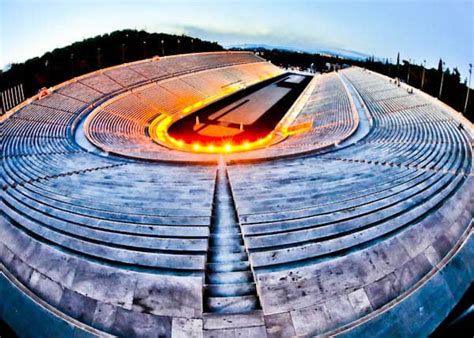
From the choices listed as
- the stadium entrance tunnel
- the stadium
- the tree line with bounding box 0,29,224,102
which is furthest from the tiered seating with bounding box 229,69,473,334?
the tree line with bounding box 0,29,224,102

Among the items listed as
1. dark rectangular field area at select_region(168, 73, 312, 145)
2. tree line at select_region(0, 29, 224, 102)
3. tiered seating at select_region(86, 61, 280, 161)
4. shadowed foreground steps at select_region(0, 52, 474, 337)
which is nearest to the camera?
shadowed foreground steps at select_region(0, 52, 474, 337)

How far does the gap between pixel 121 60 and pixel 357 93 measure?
2577 centimetres

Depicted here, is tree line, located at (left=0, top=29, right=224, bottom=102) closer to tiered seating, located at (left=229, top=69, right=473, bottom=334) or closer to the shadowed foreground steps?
the shadowed foreground steps

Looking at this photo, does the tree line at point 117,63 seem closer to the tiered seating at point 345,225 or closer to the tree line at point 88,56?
the tree line at point 88,56

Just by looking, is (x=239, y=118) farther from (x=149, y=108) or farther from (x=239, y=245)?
(x=239, y=245)

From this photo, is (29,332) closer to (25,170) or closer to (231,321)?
(231,321)

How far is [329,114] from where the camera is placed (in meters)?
18.9

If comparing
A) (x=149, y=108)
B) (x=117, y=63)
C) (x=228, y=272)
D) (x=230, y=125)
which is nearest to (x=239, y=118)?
(x=230, y=125)

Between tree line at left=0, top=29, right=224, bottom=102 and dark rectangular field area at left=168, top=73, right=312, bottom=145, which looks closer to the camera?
dark rectangular field area at left=168, top=73, right=312, bottom=145

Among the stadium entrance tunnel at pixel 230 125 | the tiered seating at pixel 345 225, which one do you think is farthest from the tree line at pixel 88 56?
the tiered seating at pixel 345 225

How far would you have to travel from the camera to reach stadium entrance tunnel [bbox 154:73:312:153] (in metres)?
16.5

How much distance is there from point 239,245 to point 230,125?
15623 millimetres

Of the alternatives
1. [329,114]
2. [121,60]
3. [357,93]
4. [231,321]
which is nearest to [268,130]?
[329,114]

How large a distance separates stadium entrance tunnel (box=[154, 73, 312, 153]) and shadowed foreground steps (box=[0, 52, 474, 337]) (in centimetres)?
622
